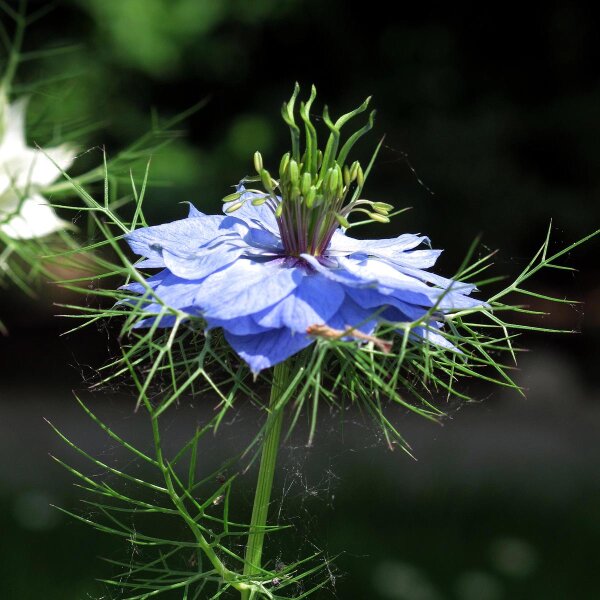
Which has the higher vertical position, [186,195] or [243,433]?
[186,195]

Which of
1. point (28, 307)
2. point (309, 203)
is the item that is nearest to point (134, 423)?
point (28, 307)

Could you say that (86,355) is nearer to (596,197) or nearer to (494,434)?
(494,434)

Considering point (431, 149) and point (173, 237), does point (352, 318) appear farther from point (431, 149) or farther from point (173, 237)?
point (431, 149)

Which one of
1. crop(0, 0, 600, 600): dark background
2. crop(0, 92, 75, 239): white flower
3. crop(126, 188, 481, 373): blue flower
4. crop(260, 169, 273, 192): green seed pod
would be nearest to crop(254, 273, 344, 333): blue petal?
crop(126, 188, 481, 373): blue flower

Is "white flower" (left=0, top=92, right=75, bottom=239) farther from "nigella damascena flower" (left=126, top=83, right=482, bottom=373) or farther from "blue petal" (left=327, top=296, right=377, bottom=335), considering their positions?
"blue petal" (left=327, top=296, right=377, bottom=335)

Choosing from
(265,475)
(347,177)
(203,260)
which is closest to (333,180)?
(347,177)

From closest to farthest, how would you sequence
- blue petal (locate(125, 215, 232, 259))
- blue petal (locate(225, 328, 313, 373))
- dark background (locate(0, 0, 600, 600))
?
blue petal (locate(225, 328, 313, 373)), blue petal (locate(125, 215, 232, 259)), dark background (locate(0, 0, 600, 600))

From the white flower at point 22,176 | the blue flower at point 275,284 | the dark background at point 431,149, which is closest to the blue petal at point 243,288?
the blue flower at point 275,284
